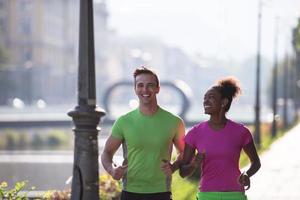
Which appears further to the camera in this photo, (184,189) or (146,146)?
(184,189)

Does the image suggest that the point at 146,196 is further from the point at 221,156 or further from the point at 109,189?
the point at 109,189

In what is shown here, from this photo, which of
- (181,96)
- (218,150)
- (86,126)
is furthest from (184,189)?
(181,96)

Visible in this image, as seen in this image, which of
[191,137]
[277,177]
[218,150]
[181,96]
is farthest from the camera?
[181,96]

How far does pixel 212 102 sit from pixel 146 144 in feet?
1.62

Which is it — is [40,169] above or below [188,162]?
below

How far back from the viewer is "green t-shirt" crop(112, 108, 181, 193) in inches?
189

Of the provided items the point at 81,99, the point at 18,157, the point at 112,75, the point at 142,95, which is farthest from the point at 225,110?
the point at 112,75

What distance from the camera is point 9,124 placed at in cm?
6731

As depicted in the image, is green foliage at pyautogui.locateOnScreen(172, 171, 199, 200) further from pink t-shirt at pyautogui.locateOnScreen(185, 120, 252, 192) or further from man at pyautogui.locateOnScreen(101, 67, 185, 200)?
pink t-shirt at pyautogui.locateOnScreen(185, 120, 252, 192)

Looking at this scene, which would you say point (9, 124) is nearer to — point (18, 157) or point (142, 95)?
point (18, 157)

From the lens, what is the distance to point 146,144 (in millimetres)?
4812

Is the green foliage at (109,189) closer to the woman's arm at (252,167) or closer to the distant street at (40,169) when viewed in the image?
the woman's arm at (252,167)

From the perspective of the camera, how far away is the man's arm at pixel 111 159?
480 centimetres

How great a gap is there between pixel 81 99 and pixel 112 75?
15069 centimetres
